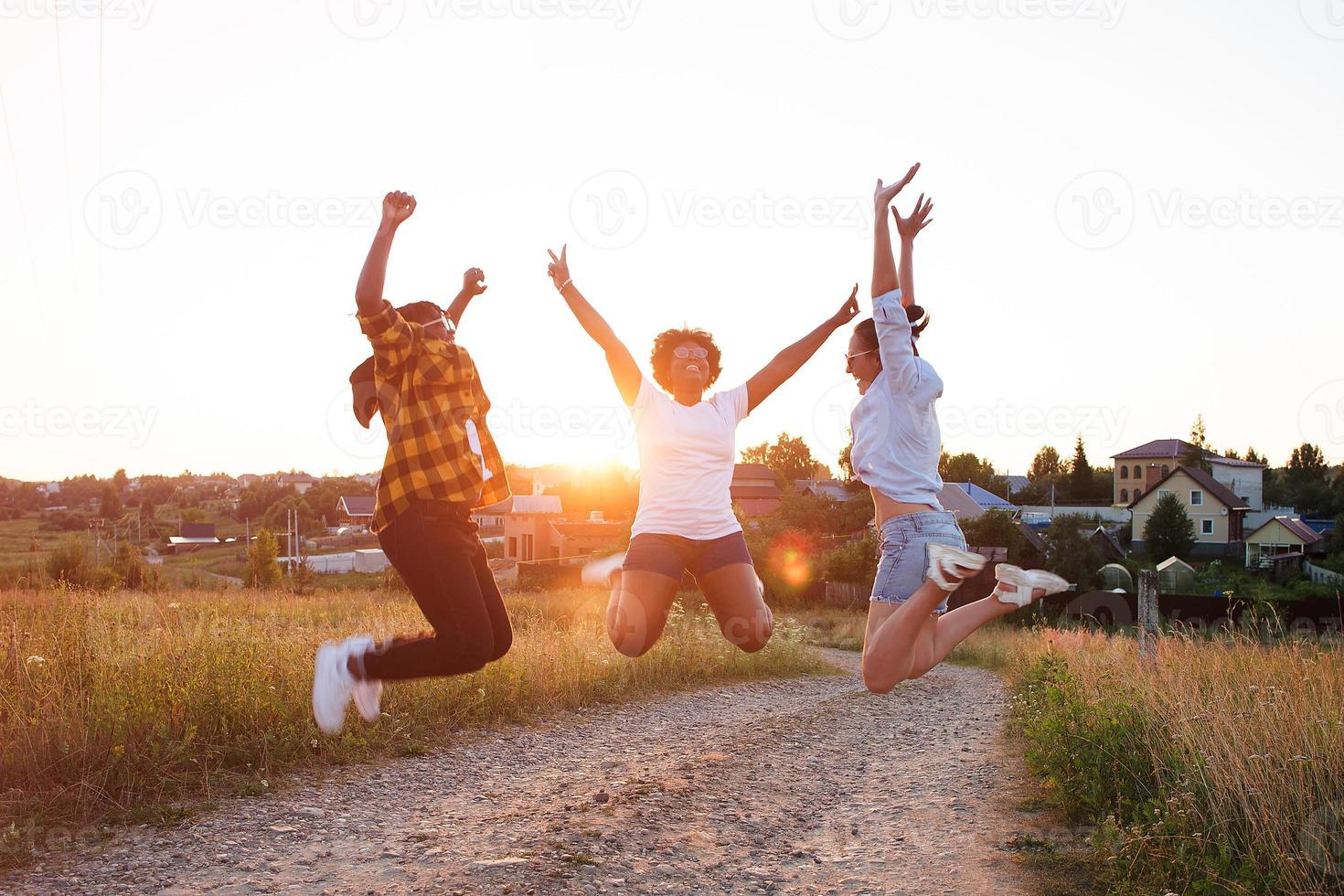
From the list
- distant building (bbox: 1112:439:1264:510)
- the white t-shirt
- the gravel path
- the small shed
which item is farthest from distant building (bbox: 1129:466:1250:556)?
the white t-shirt

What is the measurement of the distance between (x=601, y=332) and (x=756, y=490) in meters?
45.5

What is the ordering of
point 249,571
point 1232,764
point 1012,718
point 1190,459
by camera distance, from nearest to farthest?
point 1232,764 → point 1012,718 → point 249,571 → point 1190,459

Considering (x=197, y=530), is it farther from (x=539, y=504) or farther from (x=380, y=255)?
(x=380, y=255)

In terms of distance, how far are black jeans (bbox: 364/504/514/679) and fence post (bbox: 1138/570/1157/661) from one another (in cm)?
930

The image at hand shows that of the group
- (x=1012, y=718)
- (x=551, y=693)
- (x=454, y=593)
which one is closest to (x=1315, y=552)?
(x=1012, y=718)

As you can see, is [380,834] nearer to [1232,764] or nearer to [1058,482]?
[1232,764]

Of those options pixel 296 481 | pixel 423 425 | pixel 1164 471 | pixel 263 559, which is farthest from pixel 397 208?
pixel 1164 471

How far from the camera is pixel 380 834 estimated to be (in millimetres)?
8859

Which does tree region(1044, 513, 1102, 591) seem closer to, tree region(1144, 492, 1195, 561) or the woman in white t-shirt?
tree region(1144, 492, 1195, 561)

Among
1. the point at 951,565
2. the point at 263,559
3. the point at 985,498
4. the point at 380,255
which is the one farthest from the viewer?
the point at 985,498

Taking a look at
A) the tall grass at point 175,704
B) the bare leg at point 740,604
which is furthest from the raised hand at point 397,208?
the tall grass at point 175,704

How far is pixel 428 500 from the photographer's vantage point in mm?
4633

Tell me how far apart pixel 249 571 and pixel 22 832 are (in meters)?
26.1

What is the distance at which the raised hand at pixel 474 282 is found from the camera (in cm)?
525
